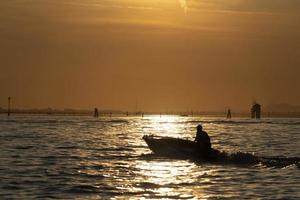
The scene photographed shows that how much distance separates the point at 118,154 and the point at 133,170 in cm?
1277

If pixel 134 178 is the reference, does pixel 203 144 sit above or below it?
above

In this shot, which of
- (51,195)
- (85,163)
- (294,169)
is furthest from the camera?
(85,163)

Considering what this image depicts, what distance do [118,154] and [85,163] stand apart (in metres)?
8.54

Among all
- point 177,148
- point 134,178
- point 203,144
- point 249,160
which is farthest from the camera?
point 177,148

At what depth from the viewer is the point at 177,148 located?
164ft

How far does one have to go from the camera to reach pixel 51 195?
28.0m

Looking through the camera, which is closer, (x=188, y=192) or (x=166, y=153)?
(x=188, y=192)

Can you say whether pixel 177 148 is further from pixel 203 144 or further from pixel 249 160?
pixel 249 160

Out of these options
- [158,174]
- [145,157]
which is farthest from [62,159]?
[158,174]

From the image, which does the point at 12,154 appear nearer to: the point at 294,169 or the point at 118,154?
the point at 118,154

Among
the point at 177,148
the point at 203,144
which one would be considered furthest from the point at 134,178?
the point at 177,148

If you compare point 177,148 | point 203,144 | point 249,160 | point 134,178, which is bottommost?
point 134,178

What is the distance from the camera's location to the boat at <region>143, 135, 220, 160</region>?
47.2m

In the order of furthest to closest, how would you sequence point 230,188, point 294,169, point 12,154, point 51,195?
point 12,154 → point 294,169 → point 230,188 → point 51,195
